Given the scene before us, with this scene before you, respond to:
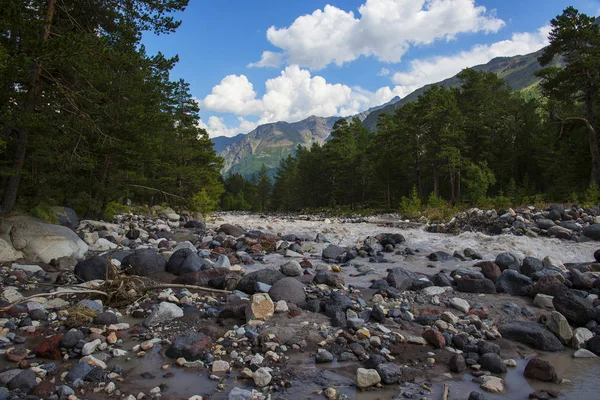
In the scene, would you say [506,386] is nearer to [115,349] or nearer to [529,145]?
[115,349]

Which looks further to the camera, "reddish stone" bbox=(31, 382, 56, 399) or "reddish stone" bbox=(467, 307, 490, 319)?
"reddish stone" bbox=(467, 307, 490, 319)

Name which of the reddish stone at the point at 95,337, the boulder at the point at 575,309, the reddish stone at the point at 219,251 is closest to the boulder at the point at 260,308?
the reddish stone at the point at 95,337

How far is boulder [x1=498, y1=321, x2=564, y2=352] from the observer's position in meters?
5.17

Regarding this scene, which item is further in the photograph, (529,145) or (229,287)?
(529,145)

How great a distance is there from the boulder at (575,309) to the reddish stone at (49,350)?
7.51 m

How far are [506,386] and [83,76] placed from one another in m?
11.9

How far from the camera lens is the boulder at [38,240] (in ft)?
32.4

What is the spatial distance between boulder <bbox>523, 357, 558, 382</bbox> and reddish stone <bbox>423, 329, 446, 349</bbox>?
39.1 inches

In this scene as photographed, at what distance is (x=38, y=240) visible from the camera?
1014 cm

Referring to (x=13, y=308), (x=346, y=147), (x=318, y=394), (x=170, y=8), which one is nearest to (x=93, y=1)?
(x=170, y=8)

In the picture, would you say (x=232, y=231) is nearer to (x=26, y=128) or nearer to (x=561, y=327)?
(x=26, y=128)

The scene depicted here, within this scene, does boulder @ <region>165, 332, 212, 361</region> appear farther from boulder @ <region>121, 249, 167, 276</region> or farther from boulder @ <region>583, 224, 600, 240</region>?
boulder @ <region>583, 224, 600, 240</region>

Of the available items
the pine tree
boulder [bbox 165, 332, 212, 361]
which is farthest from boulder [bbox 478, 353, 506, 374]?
the pine tree

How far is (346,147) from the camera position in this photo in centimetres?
5319
